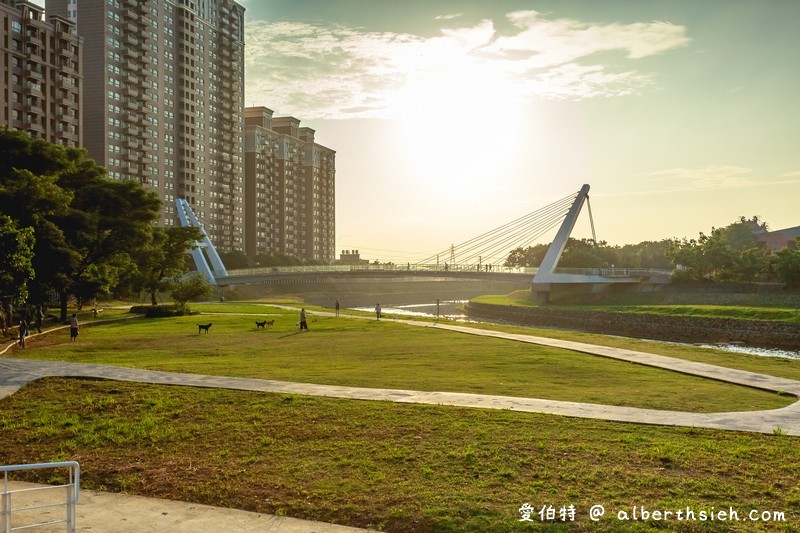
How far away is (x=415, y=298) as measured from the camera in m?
149

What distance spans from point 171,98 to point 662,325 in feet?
364

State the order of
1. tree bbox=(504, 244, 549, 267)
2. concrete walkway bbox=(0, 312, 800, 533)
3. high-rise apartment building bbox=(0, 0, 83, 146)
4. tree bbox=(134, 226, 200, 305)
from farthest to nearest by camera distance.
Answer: tree bbox=(504, 244, 549, 267)
high-rise apartment building bbox=(0, 0, 83, 146)
tree bbox=(134, 226, 200, 305)
concrete walkway bbox=(0, 312, 800, 533)

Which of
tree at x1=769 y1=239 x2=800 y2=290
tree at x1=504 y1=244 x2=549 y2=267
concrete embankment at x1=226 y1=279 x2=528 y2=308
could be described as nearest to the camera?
tree at x1=769 y1=239 x2=800 y2=290

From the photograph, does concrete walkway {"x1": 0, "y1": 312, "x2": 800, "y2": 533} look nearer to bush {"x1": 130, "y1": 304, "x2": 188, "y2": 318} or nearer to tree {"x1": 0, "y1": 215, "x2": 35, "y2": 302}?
tree {"x1": 0, "y1": 215, "x2": 35, "y2": 302}

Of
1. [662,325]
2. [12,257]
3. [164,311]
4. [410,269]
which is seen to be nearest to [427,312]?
[410,269]

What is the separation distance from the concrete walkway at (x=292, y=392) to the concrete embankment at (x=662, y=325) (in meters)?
32.3

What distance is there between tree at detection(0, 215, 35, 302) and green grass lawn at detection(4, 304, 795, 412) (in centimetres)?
290

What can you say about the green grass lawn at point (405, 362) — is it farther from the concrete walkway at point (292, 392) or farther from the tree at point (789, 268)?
the tree at point (789, 268)

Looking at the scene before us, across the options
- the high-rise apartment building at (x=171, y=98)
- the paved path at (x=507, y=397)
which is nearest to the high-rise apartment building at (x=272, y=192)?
the high-rise apartment building at (x=171, y=98)

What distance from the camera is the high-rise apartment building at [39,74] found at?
94.7m

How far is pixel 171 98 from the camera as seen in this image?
5379 inches

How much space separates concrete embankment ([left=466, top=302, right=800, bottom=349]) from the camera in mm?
54375

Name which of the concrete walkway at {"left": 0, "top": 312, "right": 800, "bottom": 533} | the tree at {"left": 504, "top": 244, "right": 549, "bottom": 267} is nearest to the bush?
the concrete walkway at {"left": 0, "top": 312, "right": 800, "bottom": 533}


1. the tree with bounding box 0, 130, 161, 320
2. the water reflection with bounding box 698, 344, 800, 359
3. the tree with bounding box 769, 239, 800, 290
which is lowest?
the water reflection with bounding box 698, 344, 800, 359
